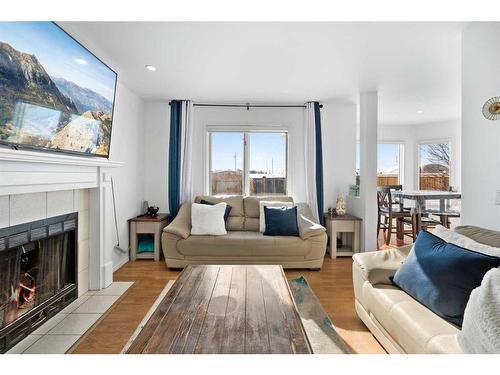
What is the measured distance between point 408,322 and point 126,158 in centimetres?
375

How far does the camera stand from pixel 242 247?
3488 millimetres

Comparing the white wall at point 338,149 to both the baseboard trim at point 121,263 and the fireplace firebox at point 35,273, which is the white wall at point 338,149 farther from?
the fireplace firebox at point 35,273

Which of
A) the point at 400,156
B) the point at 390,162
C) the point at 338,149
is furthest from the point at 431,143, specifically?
the point at 338,149

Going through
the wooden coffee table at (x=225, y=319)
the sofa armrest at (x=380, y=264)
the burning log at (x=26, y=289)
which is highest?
the sofa armrest at (x=380, y=264)

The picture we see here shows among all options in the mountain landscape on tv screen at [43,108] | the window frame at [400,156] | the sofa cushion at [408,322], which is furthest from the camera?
the window frame at [400,156]

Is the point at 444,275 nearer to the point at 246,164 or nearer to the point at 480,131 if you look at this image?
the point at 480,131

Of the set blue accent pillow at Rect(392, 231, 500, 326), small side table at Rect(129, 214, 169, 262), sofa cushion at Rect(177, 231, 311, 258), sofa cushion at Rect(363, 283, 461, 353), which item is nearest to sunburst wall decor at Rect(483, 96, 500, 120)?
blue accent pillow at Rect(392, 231, 500, 326)

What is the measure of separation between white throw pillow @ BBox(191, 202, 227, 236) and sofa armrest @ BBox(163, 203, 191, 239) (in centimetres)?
12

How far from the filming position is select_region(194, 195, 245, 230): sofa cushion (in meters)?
4.12

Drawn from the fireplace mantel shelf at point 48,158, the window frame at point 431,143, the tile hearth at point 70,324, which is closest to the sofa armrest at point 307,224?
the tile hearth at point 70,324

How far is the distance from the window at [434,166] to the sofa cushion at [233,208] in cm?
482

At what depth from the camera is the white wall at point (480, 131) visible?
202cm

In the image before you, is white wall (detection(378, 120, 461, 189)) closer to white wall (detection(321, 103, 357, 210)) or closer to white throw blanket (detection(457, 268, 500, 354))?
white wall (detection(321, 103, 357, 210))
